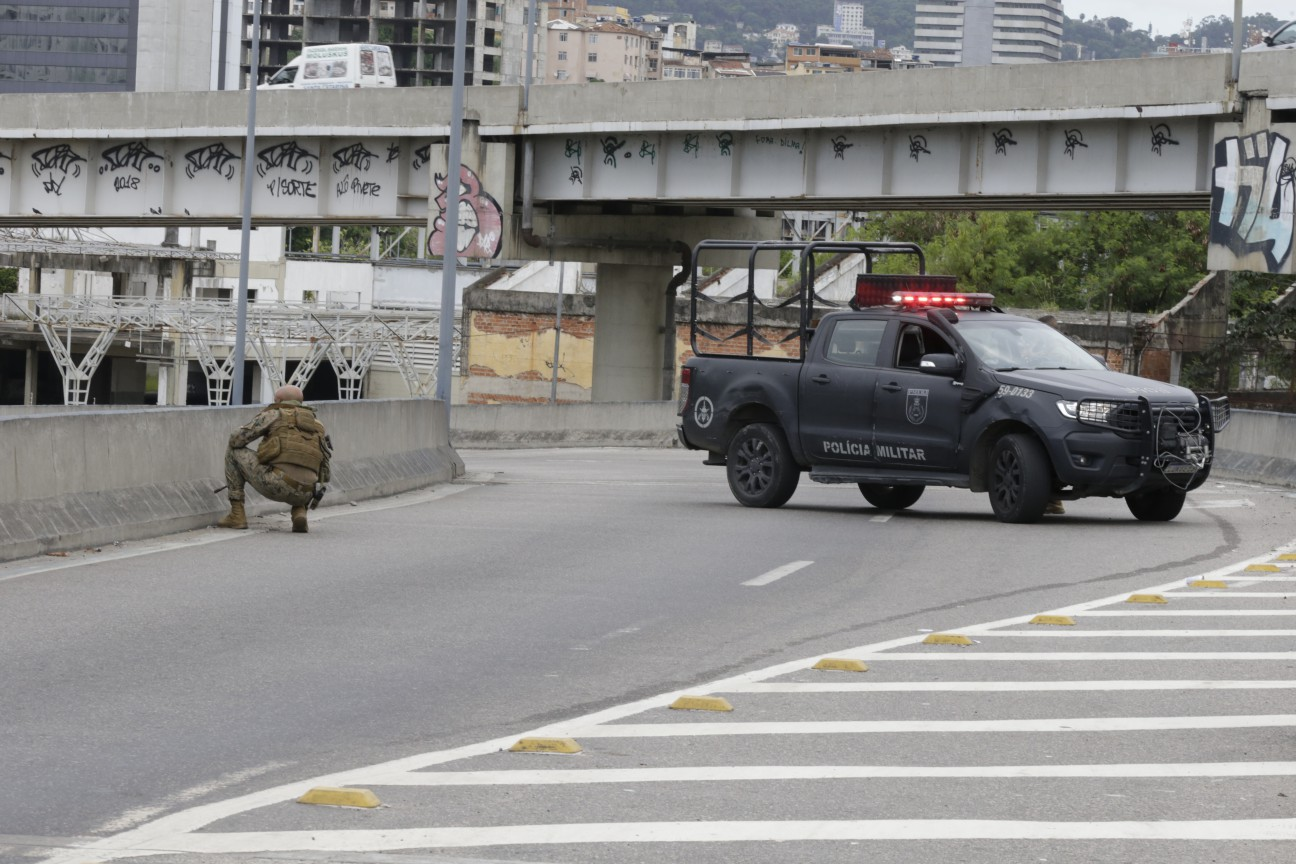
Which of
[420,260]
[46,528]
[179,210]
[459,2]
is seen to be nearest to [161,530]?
[46,528]

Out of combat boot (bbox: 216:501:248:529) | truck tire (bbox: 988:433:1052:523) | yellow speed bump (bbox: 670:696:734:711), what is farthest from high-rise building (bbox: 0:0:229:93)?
yellow speed bump (bbox: 670:696:734:711)

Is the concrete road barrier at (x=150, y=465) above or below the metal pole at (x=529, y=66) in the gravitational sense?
below

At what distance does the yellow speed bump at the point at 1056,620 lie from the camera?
Answer: 12008 millimetres

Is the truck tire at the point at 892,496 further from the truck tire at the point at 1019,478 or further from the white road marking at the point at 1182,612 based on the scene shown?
the white road marking at the point at 1182,612

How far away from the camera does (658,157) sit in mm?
42438

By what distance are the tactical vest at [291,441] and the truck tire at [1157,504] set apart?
8.09 meters

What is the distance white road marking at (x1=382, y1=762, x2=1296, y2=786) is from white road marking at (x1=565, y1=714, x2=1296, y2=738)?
2.36 feet

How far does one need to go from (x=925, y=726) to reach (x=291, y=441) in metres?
9.50

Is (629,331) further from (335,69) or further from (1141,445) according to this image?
(1141,445)

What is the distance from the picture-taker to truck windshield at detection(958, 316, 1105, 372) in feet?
64.4

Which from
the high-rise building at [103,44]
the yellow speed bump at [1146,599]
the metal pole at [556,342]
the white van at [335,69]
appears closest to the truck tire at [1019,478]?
the yellow speed bump at [1146,599]

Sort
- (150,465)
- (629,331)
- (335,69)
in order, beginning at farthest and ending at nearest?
(335,69), (629,331), (150,465)

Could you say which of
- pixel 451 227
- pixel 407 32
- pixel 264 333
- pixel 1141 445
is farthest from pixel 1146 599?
pixel 407 32

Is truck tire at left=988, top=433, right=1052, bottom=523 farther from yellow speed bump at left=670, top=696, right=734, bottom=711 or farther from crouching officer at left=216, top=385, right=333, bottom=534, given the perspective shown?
yellow speed bump at left=670, top=696, right=734, bottom=711
